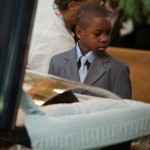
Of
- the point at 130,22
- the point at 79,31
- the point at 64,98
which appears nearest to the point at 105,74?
the point at 79,31

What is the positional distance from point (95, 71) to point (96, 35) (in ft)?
0.64

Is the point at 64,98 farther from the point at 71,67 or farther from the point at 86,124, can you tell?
the point at 71,67

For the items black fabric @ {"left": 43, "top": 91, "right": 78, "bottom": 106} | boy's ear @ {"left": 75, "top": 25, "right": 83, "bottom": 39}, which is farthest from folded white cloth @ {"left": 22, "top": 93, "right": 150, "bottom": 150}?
boy's ear @ {"left": 75, "top": 25, "right": 83, "bottom": 39}

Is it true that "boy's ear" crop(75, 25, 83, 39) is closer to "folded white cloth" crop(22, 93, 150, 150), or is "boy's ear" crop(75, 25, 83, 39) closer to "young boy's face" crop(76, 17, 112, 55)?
"young boy's face" crop(76, 17, 112, 55)

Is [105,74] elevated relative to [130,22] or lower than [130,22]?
elevated

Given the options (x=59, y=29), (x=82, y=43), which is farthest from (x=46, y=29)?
(x=82, y=43)

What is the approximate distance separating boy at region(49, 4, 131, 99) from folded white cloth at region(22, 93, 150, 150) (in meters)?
0.76

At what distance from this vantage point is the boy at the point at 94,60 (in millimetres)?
1869

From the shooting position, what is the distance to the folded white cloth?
3.05 ft

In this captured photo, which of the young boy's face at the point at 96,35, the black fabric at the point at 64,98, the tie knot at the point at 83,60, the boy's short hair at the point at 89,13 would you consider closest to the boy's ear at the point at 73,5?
the boy's short hair at the point at 89,13

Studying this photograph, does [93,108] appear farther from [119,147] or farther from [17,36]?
[17,36]

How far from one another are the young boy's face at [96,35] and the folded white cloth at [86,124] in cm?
87

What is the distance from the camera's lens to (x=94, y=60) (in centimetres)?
189

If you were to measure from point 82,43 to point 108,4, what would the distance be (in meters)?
3.84
